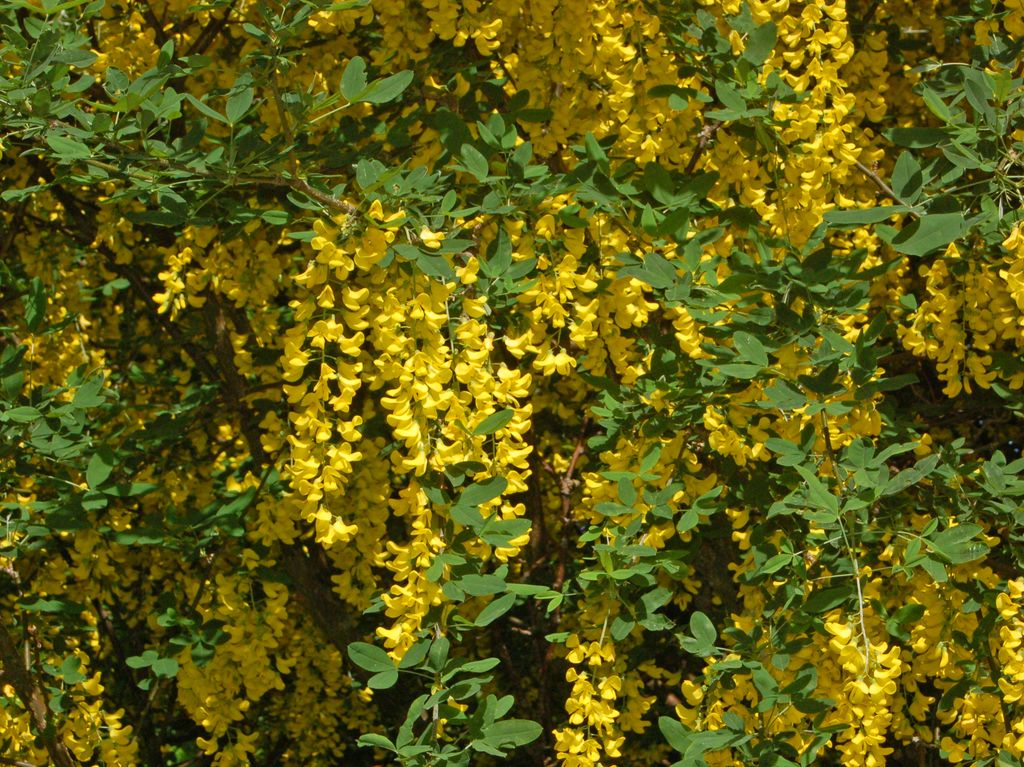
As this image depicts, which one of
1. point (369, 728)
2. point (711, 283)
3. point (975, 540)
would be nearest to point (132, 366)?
point (369, 728)

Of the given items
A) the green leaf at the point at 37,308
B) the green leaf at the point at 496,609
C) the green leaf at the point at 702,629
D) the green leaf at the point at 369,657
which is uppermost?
the green leaf at the point at 37,308

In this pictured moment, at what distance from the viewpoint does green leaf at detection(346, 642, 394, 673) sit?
1949 mm

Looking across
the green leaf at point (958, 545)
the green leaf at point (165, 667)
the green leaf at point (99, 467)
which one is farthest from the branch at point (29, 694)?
the green leaf at point (958, 545)

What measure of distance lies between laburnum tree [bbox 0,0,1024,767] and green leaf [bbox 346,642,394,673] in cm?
1

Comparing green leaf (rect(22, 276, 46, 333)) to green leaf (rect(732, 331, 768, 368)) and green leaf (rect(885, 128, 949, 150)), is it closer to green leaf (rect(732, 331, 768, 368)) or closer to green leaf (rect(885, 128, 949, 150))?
green leaf (rect(732, 331, 768, 368))

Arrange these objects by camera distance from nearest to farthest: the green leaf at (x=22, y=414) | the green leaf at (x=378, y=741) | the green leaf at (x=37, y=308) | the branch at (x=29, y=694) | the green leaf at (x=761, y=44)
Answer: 1. the green leaf at (x=378, y=741)
2. the green leaf at (x=761, y=44)
3. the green leaf at (x=22, y=414)
4. the branch at (x=29, y=694)
5. the green leaf at (x=37, y=308)

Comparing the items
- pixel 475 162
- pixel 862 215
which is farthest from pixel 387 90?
pixel 862 215

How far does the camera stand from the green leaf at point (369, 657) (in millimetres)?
1949

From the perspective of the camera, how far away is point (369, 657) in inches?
76.8

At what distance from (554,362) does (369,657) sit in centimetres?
A: 65

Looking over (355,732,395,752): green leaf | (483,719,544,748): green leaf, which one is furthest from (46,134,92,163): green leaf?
(483,719,544,748): green leaf

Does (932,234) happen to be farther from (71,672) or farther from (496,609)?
(71,672)

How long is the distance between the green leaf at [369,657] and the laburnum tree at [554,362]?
0.01 meters

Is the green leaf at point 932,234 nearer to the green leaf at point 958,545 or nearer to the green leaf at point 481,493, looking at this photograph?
the green leaf at point 958,545
